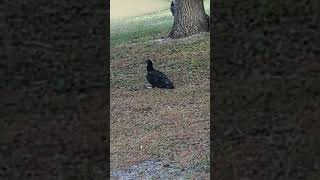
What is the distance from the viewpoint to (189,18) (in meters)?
7.87

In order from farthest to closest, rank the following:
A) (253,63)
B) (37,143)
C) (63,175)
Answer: (253,63)
(37,143)
(63,175)

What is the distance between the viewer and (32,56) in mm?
4121

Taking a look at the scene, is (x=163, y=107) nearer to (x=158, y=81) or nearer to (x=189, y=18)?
(x=158, y=81)

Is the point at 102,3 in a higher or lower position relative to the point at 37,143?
higher

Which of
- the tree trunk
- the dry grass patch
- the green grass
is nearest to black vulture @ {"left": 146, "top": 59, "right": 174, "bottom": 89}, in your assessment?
the dry grass patch

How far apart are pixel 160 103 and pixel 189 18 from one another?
2.67 metres

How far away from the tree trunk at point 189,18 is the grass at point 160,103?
6.2 inches

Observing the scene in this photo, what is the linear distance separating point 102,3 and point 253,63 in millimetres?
2213

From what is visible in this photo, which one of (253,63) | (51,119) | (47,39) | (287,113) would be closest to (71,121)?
(51,119)

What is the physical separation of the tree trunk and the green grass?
47 centimetres

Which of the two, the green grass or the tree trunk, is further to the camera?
the green grass

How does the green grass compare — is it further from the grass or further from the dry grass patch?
the dry grass patch

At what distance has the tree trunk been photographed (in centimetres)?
782

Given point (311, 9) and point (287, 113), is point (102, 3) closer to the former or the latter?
point (287, 113)
